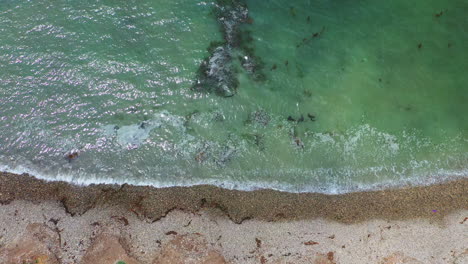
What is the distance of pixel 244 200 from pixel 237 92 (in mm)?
2489

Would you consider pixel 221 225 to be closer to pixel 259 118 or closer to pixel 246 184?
pixel 246 184

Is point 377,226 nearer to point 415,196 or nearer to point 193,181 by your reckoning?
point 415,196

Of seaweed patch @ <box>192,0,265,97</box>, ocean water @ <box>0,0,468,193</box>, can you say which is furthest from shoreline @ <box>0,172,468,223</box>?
seaweed patch @ <box>192,0,265,97</box>

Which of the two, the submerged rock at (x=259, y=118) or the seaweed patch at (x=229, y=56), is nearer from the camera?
the submerged rock at (x=259, y=118)

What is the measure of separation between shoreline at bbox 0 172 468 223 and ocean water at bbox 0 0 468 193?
0.21 m

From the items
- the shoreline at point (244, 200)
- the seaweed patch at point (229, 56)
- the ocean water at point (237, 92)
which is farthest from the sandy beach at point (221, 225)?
the seaweed patch at point (229, 56)

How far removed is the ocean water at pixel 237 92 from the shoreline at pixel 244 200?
0.21m

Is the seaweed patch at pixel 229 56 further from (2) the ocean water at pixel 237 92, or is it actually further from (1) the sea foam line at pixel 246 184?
(1) the sea foam line at pixel 246 184

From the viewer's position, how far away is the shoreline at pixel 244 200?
297 inches

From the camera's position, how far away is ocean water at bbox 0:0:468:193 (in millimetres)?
7934

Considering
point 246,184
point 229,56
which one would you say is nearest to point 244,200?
point 246,184

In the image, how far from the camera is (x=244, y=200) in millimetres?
7652

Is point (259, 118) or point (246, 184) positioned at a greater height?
point (259, 118)

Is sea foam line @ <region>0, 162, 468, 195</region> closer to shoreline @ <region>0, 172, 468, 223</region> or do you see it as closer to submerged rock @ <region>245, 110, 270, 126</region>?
shoreline @ <region>0, 172, 468, 223</region>
